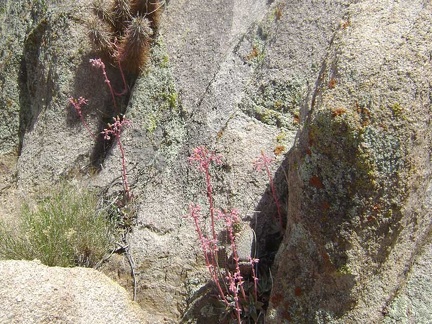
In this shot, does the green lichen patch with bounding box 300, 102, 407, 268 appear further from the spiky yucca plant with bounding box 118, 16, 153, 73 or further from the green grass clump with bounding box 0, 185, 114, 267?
the spiky yucca plant with bounding box 118, 16, 153, 73

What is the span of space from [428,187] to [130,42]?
9.48 feet

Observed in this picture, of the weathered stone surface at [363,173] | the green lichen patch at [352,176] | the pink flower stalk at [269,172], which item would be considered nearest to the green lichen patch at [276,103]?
the pink flower stalk at [269,172]

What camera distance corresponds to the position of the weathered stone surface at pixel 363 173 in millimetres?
2891

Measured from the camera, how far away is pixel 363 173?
2.89m

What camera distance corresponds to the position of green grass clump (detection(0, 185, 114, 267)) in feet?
12.9

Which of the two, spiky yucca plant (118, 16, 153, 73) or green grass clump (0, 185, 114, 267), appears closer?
green grass clump (0, 185, 114, 267)

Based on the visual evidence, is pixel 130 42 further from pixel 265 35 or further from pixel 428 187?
pixel 428 187

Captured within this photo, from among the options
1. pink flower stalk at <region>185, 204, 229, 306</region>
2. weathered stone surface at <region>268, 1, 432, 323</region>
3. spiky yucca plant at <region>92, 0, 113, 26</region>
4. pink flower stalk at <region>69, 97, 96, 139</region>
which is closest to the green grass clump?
pink flower stalk at <region>69, 97, 96, 139</region>

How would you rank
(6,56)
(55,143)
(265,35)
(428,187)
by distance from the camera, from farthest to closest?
(6,56) < (55,143) < (265,35) < (428,187)

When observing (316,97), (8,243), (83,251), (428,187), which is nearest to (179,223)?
(83,251)

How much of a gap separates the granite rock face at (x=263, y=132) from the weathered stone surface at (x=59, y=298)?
0.27m

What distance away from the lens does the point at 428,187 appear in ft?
10.5

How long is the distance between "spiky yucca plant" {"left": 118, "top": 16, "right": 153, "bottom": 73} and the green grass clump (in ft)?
4.44

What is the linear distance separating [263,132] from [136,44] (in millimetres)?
1520
